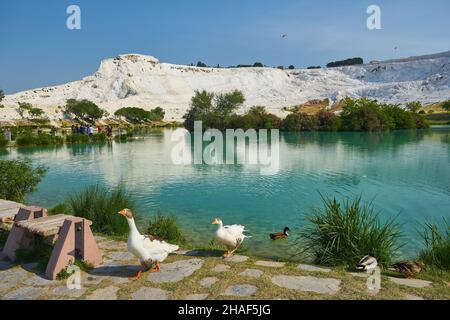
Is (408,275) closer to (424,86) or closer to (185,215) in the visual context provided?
(185,215)

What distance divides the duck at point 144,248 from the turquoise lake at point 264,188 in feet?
8.42

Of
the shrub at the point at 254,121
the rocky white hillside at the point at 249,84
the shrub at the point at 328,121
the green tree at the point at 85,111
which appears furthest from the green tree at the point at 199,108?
the rocky white hillside at the point at 249,84

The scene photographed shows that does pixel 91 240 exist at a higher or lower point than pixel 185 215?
higher

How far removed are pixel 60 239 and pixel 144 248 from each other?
108cm

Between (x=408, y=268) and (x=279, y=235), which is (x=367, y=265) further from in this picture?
(x=279, y=235)

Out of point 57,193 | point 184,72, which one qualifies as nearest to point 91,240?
point 57,193

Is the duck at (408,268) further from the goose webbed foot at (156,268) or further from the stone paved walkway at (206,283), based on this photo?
the goose webbed foot at (156,268)

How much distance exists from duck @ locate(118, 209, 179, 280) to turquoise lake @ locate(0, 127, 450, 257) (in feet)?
8.42

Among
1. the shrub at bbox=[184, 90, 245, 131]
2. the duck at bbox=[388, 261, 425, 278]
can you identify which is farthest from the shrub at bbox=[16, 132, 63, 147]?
the shrub at bbox=[184, 90, 245, 131]

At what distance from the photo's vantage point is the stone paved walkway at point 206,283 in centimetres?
394

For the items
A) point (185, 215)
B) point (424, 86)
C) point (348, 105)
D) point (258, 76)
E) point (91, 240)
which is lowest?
point (185, 215)
